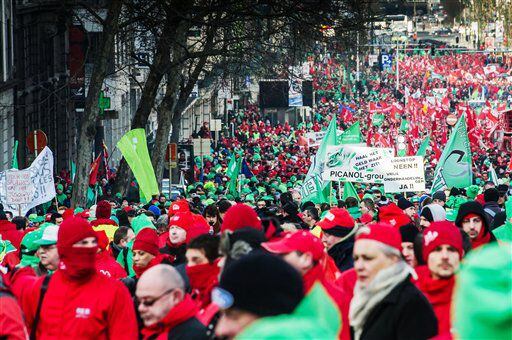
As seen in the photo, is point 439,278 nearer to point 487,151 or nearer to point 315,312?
point 315,312

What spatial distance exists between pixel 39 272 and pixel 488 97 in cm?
9579

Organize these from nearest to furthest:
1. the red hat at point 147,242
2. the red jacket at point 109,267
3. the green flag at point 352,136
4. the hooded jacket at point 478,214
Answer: the red hat at point 147,242, the red jacket at point 109,267, the hooded jacket at point 478,214, the green flag at point 352,136

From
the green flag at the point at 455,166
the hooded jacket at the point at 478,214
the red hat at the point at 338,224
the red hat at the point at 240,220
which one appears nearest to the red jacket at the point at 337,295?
the red hat at the point at 240,220

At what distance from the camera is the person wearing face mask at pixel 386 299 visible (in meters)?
5.82

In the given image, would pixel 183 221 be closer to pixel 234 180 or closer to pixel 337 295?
pixel 337 295

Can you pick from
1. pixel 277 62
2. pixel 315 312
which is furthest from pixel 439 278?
pixel 277 62

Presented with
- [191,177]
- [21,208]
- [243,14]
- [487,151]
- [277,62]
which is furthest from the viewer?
[487,151]

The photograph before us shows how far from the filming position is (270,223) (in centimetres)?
848

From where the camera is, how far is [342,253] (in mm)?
8648

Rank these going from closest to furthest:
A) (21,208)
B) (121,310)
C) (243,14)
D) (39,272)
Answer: (121,310) < (39,272) < (21,208) < (243,14)

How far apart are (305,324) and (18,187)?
1705 cm

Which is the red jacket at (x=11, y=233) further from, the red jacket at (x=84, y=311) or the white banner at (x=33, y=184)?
the red jacket at (x=84, y=311)

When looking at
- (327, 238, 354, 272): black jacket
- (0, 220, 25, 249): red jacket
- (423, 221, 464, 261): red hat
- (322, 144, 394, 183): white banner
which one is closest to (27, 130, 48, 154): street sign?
(322, 144, 394, 183): white banner

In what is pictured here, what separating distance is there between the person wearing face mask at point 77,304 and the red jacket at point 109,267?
2557 mm
